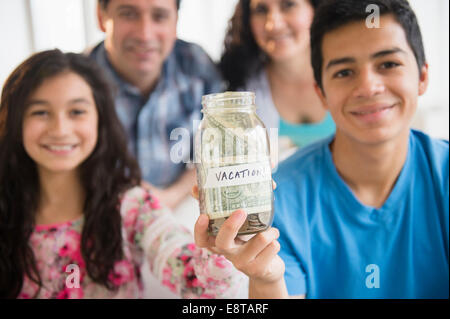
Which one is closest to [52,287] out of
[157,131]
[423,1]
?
[157,131]

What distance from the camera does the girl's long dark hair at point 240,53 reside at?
3.66ft

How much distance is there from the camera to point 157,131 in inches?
43.6

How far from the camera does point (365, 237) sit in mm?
911

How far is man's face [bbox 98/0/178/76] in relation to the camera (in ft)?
3.45

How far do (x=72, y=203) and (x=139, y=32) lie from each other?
Result: 46 centimetres

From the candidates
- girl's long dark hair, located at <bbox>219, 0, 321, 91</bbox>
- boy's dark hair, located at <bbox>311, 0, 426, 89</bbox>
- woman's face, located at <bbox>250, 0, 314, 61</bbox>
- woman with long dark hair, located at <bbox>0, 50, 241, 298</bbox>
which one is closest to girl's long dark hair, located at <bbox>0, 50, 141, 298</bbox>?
woman with long dark hair, located at <bbox>0, 50, 241, 298</bbox>

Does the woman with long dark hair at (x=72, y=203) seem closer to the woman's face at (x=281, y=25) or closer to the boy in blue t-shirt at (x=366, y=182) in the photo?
the boy in blue t-shirt at (x=366, y=182)

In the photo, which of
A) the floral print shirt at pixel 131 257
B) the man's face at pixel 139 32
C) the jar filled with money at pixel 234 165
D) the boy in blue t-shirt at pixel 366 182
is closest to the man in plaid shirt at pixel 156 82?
the man's face at pixel 139 32

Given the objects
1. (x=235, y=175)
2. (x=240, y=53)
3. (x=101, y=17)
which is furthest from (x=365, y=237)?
(x=101, y=17)

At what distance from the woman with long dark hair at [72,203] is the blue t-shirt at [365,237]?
204 mm

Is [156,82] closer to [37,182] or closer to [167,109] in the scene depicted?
[167,109]

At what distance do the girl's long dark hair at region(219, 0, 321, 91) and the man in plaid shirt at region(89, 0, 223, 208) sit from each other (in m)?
0.04

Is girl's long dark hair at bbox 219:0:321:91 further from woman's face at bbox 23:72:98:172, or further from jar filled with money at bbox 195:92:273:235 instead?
jar filled with money at bbox 195:92:273:235

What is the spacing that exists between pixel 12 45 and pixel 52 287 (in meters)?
0.59
